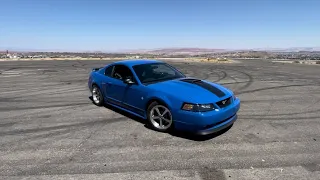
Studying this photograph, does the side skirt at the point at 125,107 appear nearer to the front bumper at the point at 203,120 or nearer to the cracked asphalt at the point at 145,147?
the cracked asphalt at the point at 145,147

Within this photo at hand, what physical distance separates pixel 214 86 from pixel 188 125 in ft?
4.53

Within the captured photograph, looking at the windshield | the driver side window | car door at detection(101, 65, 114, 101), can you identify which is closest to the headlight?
the windshield

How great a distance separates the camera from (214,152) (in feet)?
15.9

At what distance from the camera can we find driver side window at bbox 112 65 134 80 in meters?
6.93

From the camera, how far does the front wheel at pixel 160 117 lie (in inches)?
225

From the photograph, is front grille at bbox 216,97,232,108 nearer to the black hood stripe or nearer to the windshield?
the black hood stripe

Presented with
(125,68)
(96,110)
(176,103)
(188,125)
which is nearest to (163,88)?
(176,103)

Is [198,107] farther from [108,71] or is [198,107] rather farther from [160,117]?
[108,71]

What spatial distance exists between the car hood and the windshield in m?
0.38

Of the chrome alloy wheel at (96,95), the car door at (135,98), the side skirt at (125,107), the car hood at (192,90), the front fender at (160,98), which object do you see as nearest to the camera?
the car hood at (192,90)

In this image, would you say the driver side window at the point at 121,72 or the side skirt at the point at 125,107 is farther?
the driver side window at the point at 121,72

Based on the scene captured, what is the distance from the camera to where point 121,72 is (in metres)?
7.22

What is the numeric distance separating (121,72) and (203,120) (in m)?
3.02

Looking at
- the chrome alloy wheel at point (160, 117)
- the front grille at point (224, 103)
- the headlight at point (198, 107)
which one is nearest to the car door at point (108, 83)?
the chrome alloy wheel at point (160, 117)
